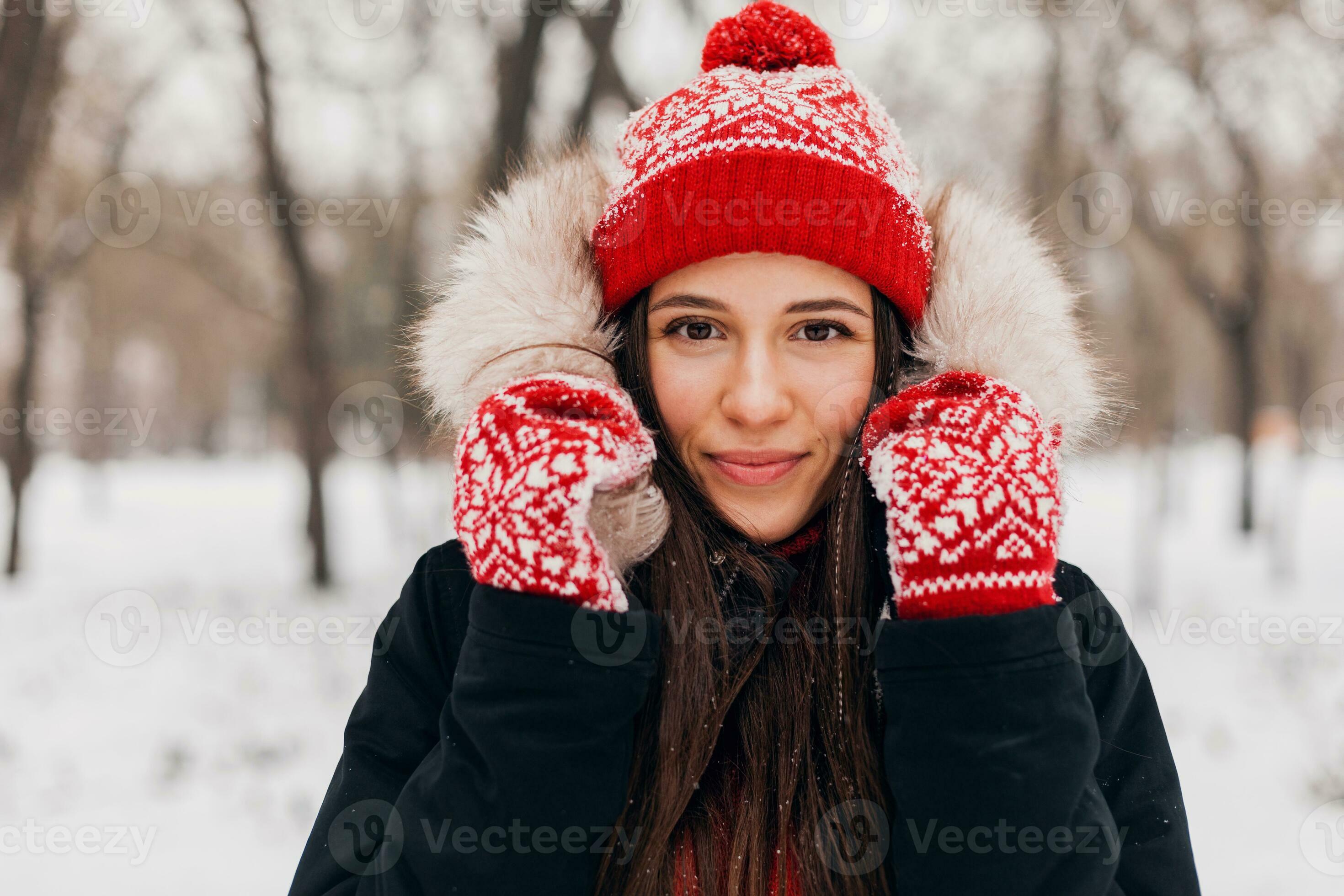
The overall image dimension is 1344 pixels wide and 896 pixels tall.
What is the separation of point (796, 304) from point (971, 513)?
1.59ft

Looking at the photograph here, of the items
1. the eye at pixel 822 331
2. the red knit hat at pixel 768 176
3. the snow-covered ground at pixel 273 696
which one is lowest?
the snow-covered ground at pixel 273 696

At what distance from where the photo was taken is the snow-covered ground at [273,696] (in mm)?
3578

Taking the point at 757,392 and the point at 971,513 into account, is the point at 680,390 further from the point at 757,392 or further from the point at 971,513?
the point at 971,513

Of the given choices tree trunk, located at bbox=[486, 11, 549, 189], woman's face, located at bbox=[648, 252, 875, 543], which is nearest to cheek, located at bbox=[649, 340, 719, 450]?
woman's face, located at bbox=[648, 252, 875, 543]

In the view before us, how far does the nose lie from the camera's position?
1.51 m

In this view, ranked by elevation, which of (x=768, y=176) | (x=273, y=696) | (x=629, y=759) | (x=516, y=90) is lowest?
(x=273, y=696)

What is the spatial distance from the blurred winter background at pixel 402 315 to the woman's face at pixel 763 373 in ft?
1.83

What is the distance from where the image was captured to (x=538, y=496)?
131cm

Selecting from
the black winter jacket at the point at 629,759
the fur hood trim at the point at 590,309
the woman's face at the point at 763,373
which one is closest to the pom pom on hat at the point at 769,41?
the fur hood trim at the point at 590,309

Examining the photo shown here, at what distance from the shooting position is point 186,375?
90.8 ft

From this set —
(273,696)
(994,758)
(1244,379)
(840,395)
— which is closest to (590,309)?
(840,395)

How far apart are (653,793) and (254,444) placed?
47020 mm

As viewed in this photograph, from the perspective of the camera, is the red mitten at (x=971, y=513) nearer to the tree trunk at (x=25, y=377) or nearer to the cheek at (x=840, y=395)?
the cheek at (x=840, y=395)

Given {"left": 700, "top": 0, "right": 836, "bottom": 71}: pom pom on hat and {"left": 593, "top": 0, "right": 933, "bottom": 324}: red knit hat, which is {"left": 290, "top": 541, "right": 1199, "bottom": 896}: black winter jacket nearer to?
{"left": 593, "top": 0, "right": 933, "bottom": 324}: red knit hat
